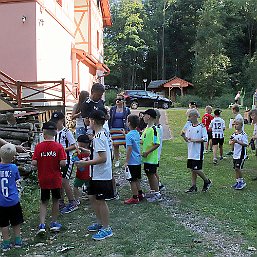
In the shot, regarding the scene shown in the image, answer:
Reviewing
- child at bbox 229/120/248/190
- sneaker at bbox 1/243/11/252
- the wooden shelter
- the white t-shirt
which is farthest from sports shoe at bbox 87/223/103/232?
the wooden shelter

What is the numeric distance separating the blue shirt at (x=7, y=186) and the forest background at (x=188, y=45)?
3917cm

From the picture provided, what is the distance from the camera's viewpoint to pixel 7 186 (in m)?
5.11

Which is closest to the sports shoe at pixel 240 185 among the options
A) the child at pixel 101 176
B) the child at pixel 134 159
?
the child at pixel 134 159

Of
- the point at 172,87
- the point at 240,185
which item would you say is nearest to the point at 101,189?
the point at 240,185

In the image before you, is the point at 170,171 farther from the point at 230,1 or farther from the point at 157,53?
the point at 157,53

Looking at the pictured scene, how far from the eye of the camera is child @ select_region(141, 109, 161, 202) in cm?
704

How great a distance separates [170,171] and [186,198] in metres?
2.67

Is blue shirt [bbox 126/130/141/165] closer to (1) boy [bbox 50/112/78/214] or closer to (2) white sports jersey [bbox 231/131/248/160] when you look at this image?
(1) boy [bbox 50/112/78/214]

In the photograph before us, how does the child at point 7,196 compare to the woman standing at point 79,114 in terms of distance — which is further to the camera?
the woman standing at point 79,114

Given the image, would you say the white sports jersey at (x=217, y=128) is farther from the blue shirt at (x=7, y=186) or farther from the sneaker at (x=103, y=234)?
the blue shirt at (x=7, y=186)

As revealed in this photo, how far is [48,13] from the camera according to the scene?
59.4 feet

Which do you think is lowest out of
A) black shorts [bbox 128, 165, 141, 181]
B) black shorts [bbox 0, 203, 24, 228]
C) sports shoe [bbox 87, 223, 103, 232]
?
sports shoe [bbox 87, 223, 103, 232]

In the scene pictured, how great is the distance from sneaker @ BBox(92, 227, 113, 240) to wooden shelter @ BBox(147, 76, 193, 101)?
45.4m

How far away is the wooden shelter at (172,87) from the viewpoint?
2011 inches
